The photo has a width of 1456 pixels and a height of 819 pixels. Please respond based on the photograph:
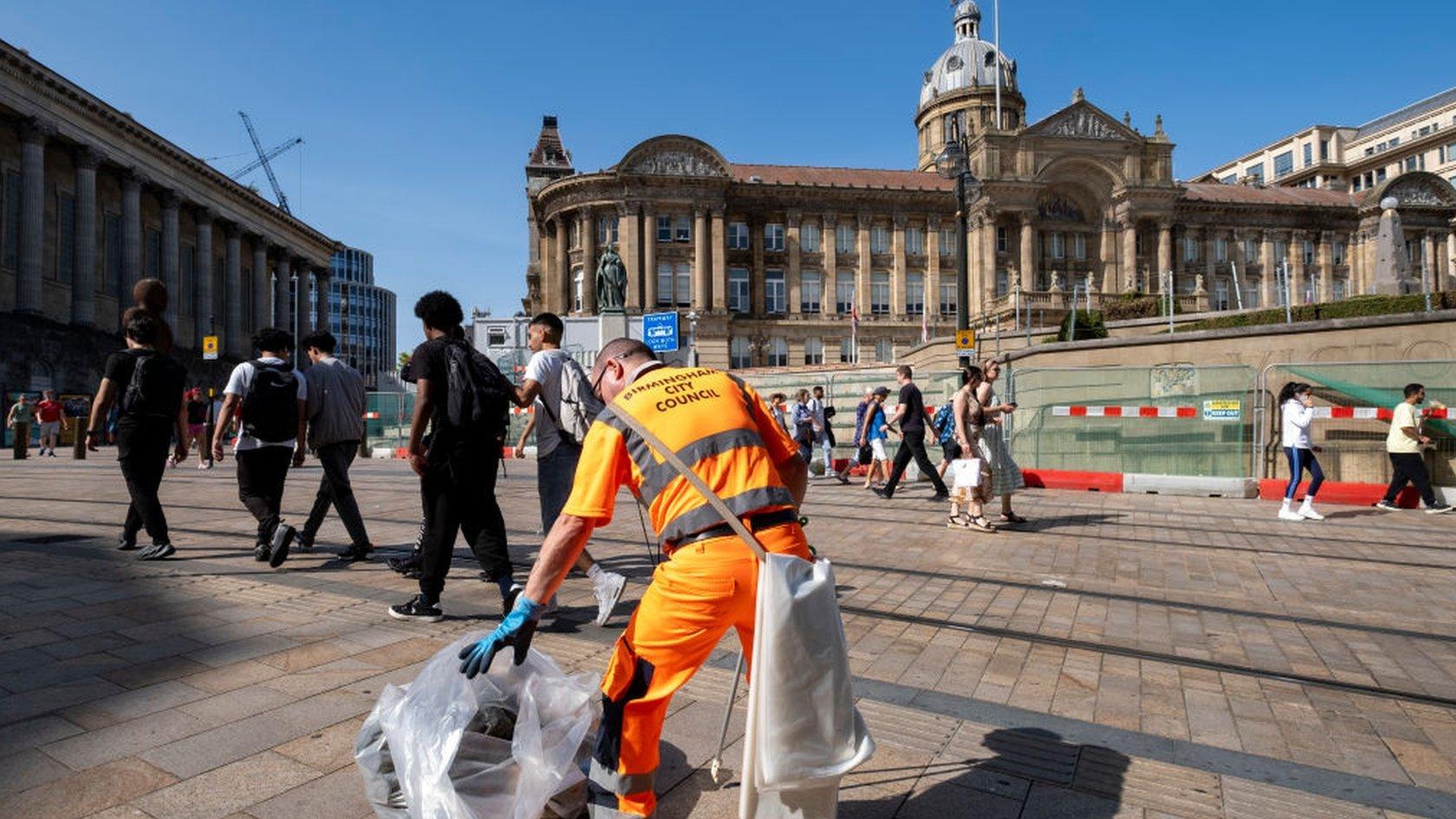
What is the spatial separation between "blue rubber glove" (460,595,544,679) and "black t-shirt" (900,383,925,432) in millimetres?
9784

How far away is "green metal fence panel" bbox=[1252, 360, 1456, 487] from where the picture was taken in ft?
36.9

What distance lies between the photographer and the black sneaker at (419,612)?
15.7 ft

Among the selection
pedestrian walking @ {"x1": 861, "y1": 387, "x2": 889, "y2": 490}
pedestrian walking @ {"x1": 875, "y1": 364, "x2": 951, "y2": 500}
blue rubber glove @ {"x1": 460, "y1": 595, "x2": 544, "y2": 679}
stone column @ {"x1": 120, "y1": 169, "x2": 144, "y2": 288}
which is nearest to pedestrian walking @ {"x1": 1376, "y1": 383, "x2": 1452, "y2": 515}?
pedestrian walking @ {"x1": 875, "y1": 364, "x2": 951, "y2": 500}

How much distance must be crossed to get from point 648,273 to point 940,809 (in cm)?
5470

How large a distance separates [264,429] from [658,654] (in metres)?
5.47

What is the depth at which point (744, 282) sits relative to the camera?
59688 mm

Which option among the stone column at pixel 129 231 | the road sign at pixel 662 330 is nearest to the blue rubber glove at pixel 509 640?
the road sign at pixel 662 330

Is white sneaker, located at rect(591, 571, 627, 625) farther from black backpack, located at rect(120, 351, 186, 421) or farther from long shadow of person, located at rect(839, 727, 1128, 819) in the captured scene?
black backpack, located at rect(120, 351, 186, 421)

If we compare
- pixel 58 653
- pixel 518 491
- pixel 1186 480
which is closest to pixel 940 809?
pixel 58 653

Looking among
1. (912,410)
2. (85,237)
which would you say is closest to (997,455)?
(912,410)

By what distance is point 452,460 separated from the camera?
187 inches

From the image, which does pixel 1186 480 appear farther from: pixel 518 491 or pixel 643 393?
pixel 643 393

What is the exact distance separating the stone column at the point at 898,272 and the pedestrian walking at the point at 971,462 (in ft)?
173

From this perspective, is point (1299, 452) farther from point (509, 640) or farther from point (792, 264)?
point (792, 264)
